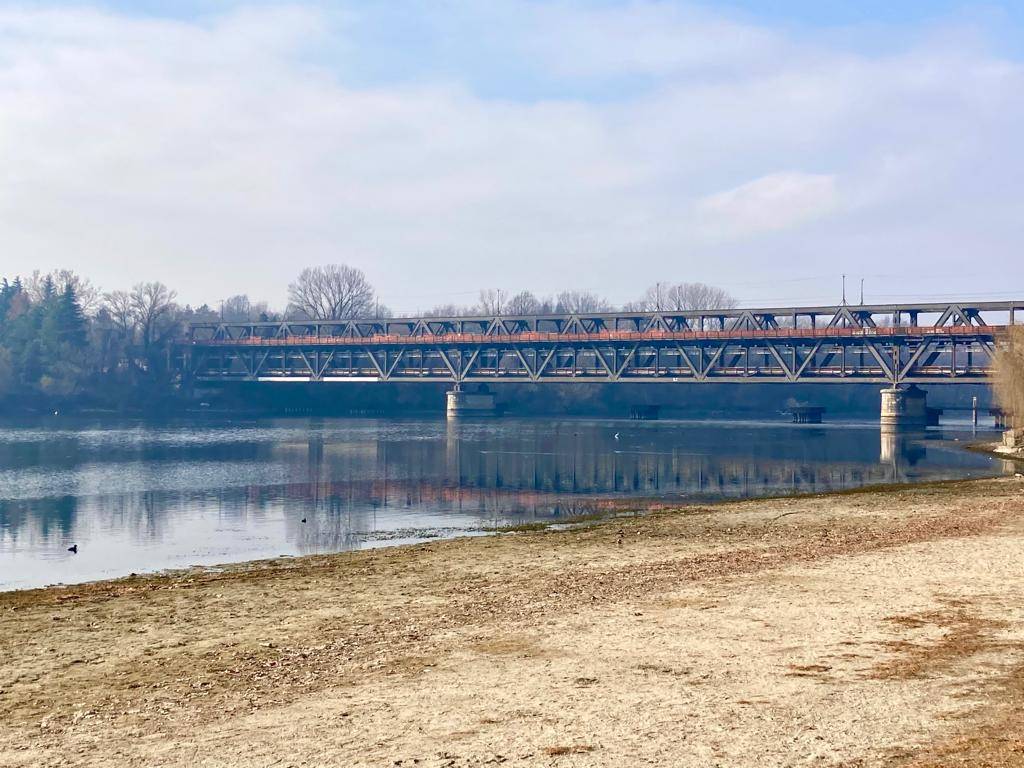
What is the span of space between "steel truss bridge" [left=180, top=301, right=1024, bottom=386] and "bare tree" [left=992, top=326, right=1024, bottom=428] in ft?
91.0

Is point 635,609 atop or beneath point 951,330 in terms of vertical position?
beneath

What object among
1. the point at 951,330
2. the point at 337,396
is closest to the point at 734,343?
the point at 951,330

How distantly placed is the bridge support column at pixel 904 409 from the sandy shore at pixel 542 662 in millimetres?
92380

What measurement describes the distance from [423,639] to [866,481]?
41314 millimetres

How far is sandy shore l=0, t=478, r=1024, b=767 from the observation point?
10805 mm

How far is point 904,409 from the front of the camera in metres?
114

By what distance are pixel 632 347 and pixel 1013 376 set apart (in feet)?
225

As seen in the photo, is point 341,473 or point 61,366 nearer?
point 341,473

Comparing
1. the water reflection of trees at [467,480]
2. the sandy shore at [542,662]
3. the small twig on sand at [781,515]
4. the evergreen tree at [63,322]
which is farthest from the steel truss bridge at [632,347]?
the sandy shore at [542,662]

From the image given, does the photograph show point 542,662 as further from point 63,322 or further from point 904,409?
point 63,322

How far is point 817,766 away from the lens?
32.8ft

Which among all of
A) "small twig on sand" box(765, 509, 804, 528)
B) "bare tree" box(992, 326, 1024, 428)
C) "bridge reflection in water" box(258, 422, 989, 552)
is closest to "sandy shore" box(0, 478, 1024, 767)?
"small twig on sand" box(765, 509, 804, 528)

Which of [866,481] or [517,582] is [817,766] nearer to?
[517,582]

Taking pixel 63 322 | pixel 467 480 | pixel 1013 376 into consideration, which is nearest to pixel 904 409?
pixel 1013 376
